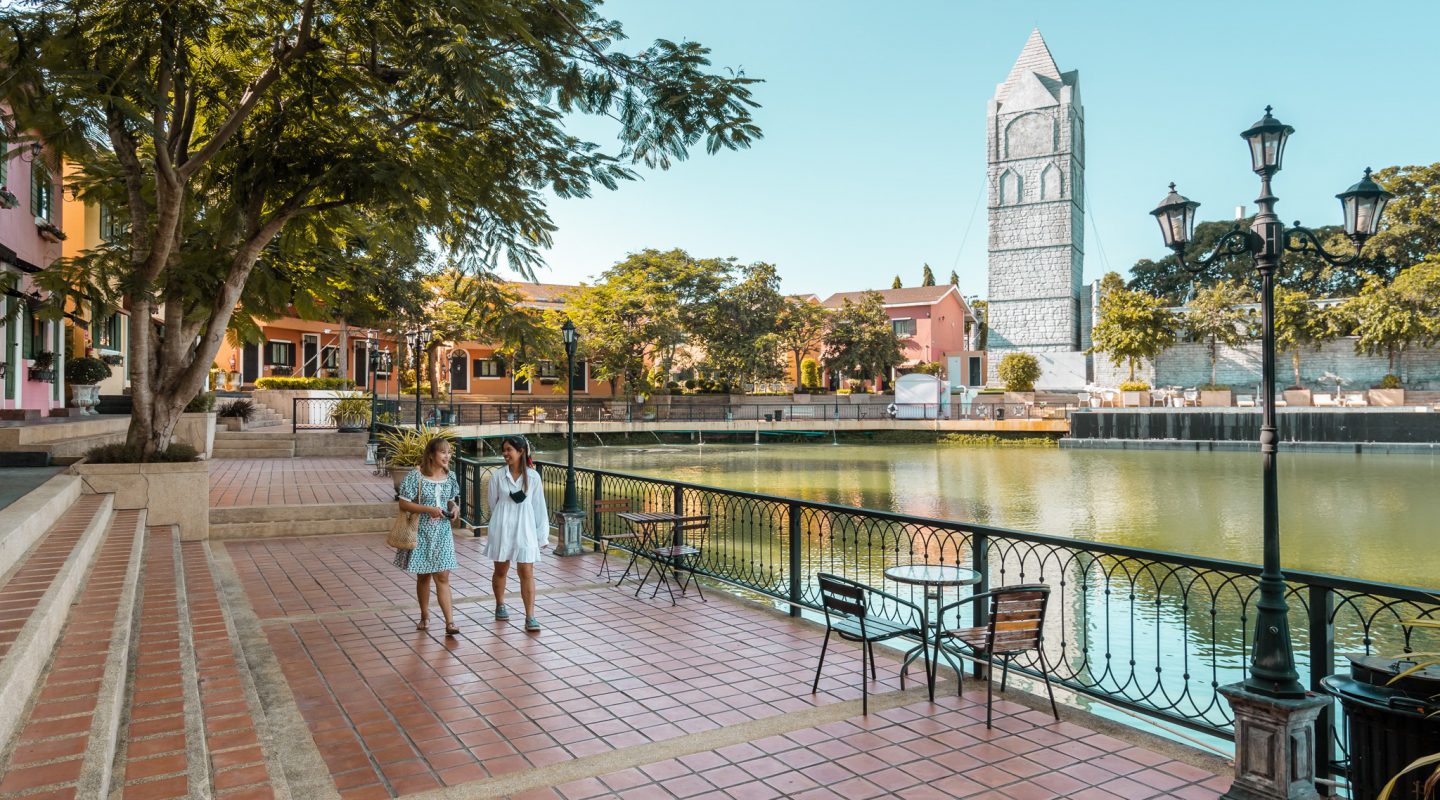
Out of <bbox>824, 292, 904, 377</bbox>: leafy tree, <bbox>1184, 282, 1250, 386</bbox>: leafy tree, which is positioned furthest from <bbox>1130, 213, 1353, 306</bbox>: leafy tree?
<bbox>824, 292, 904, 377</bbox>: leafy tree

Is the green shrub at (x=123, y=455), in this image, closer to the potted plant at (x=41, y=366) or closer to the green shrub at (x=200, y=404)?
the potted plant at (x=41, y=366)

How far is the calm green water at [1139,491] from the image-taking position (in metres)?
14.5

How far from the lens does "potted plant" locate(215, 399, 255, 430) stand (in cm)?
2384

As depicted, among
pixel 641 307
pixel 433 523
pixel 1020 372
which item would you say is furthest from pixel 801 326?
pixel 433 523

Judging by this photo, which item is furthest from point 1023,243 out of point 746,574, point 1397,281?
point 746,574

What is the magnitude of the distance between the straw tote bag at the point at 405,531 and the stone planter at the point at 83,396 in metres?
14.7

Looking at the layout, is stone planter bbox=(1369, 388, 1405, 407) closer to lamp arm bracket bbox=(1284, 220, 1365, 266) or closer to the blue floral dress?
lamp arm bracket bbox=(1284, 220, 1365, 266)

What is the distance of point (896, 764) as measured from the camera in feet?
14.9

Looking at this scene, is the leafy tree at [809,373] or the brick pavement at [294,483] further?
the leafy tree at [809,373]

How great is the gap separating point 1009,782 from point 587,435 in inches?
1458

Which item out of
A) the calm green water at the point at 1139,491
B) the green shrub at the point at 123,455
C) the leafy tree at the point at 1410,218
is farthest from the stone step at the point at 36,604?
the leafy tree at the point at 1410,218

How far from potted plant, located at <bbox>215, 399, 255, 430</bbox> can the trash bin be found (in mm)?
25627

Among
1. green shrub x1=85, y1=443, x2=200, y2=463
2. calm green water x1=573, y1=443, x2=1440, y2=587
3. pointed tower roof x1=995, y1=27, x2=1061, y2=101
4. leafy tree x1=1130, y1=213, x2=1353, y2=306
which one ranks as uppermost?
pointed tower roof x1=995, y1=27, x2=1061, y2=101

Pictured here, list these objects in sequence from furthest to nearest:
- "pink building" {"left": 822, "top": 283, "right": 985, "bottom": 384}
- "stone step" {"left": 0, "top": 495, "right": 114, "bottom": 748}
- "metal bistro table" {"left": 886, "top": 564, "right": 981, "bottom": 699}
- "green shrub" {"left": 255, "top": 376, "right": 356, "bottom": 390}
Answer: "pink building" {"left": 822, "top": 283, "right": 985, "bottom": 384}, "green shrub" {"left": 255, "top": 376, "right": 356, "bottom": 390}, "metal bistro table" {"left": 886, "top": 564, "right": 981, "bottom": 699}, "stone step" {"left": 0, "top": 495, "right": 114, "bottom": 748}
